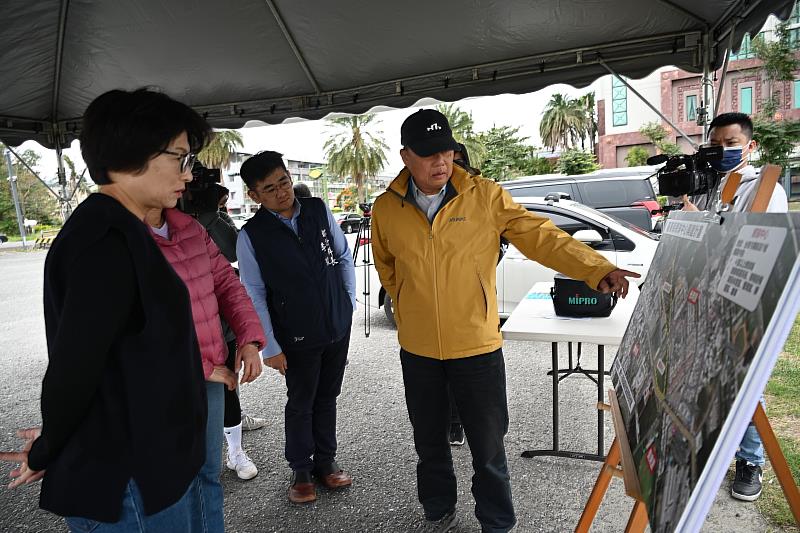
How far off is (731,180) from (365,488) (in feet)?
8.11

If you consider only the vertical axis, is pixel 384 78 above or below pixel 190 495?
above

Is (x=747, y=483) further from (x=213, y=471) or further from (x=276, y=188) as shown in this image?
Answer: (x=276, y=188)

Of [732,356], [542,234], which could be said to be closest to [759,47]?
[542,234]

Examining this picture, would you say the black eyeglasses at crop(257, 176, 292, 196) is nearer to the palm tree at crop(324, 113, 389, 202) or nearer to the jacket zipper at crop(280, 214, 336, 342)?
the jacket zipper at crop(280, 214, 336, 342)

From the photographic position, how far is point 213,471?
169 centimetres

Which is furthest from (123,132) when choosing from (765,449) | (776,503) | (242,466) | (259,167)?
(776,503)

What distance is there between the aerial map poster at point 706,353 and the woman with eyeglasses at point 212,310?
1271 millimetres

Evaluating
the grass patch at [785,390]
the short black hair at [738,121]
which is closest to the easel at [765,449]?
the short black hair at [738,121]

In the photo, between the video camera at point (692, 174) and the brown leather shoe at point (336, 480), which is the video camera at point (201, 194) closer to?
the brown leather shoe at point (336, 480)

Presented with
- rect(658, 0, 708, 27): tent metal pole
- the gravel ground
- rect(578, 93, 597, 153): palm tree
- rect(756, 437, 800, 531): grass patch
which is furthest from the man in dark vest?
rect(578, 93, 597, 153): palm tree

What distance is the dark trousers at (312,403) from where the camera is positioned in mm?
2723

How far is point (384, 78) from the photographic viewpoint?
4.14 metres

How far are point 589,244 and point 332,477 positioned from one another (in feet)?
13.0

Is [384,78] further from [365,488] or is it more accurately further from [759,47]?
[759,47]
